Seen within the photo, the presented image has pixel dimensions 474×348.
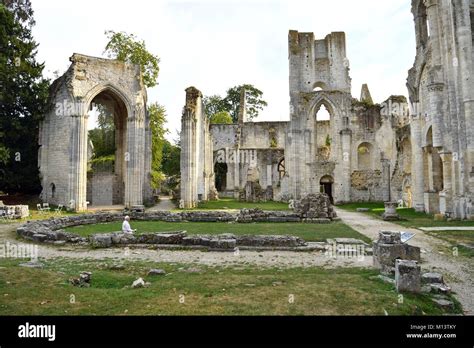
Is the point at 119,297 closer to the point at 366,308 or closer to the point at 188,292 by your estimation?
the point at 188,292

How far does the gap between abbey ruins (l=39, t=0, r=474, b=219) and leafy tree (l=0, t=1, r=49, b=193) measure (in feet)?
3.69

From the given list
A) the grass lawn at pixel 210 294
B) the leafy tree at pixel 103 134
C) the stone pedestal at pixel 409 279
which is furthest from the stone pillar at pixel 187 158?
the stone pedestal at pixel 409 279

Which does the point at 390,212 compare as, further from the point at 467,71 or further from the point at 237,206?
the point at 237,206

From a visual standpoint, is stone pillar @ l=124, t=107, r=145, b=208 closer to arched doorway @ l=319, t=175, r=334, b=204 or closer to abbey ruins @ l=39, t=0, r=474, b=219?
abbey ruins @ l=39, t=0, r=474, b=219

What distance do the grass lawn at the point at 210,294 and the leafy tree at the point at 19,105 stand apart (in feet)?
70.5

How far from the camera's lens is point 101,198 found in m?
30.6

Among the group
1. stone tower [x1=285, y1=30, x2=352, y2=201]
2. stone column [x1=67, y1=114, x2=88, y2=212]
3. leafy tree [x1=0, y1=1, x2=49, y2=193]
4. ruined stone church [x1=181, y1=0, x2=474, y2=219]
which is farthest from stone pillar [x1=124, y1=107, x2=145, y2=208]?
stone tower [x1=285, y1=30, x2=352, y2=201]

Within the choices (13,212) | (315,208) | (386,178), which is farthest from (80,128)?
(386,178)

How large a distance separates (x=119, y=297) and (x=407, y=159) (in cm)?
2734

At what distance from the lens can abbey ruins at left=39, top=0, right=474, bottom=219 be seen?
723 inches

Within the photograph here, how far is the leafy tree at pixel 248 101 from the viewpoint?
5861 centimetres

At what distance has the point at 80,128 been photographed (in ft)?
78.1

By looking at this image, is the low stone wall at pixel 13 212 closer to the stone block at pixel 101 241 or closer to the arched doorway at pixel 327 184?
the stone block at pixel 101 241
